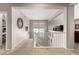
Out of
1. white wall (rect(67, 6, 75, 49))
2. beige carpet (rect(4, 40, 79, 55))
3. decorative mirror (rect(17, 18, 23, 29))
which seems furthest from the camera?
decorative mirror (rect(17, 18, 23, 29))

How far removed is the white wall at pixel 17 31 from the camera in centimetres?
188

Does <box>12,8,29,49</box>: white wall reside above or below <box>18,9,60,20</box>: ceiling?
below

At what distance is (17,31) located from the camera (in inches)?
77.4

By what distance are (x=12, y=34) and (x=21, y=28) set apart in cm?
22

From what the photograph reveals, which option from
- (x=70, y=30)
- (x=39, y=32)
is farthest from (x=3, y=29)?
(x=70, y=30)

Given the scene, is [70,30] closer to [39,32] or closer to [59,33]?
[59,33]

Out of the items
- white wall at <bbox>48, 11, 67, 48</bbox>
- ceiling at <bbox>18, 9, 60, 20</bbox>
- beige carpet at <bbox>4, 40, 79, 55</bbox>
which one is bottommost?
beige carpet at <bbox>4, 40, 79, 55</bbox>

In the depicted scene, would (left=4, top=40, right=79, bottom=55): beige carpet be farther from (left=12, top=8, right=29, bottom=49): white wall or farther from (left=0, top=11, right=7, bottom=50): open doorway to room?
(left=0, top=11, right=7, bottom=50): open doorway to room

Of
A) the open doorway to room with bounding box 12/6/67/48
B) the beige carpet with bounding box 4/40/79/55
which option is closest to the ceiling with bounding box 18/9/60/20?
the open doorway to room with bounding box 12/6/67/48

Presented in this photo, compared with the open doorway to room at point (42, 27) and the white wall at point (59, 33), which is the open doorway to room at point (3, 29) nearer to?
the open doorway to room at point (42, 27)

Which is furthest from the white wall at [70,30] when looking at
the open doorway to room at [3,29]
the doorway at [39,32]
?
the open doorway to room at [3,29]

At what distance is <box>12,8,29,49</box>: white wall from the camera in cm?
188
